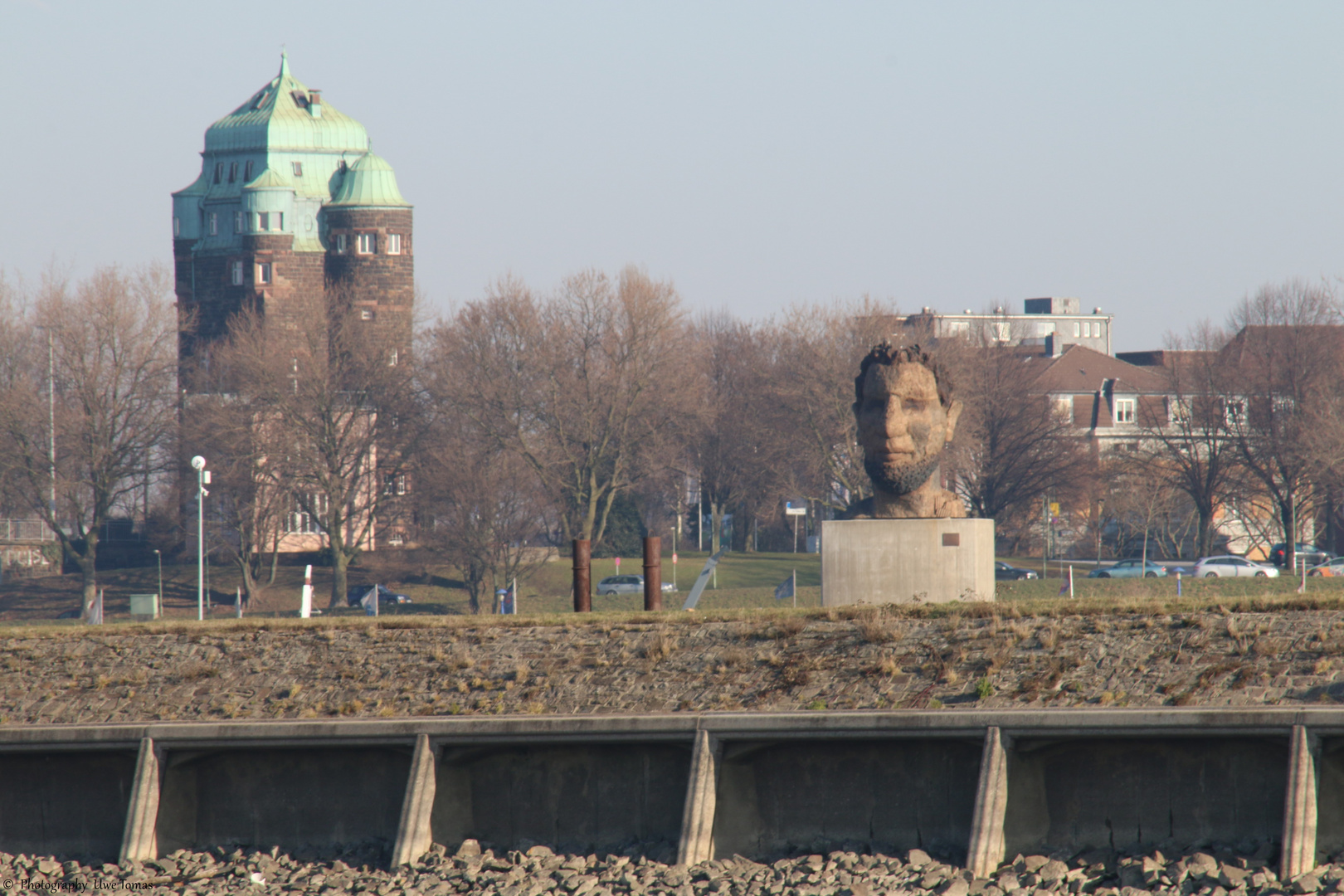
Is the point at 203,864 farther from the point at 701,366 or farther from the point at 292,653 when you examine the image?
the point at 701,366

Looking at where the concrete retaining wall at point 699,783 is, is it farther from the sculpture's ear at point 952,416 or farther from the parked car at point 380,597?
the parked car at point 380,597

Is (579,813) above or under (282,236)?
under

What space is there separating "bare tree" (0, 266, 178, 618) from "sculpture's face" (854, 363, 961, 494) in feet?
161

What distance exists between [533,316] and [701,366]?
1521cm

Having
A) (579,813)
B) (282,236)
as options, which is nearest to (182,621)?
(579,813)

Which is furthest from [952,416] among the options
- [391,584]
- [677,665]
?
[391,584]

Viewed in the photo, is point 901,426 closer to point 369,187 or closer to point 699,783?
point 699,783

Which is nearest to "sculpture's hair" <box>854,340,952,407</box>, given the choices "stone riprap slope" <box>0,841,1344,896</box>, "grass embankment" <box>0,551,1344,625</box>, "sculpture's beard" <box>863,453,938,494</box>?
"sculpture's beard" <box>863,453,938,494</box>

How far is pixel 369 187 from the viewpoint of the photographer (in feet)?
313

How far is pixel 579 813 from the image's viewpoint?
15.8m

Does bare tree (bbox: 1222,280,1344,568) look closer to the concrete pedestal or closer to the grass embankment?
the grass embankment

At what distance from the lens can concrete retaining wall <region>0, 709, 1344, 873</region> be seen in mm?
13914

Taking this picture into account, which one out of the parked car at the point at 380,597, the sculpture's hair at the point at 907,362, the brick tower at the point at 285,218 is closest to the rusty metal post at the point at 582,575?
the sculpture's hair at the point at 907,362

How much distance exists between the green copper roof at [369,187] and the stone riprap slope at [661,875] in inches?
3175
